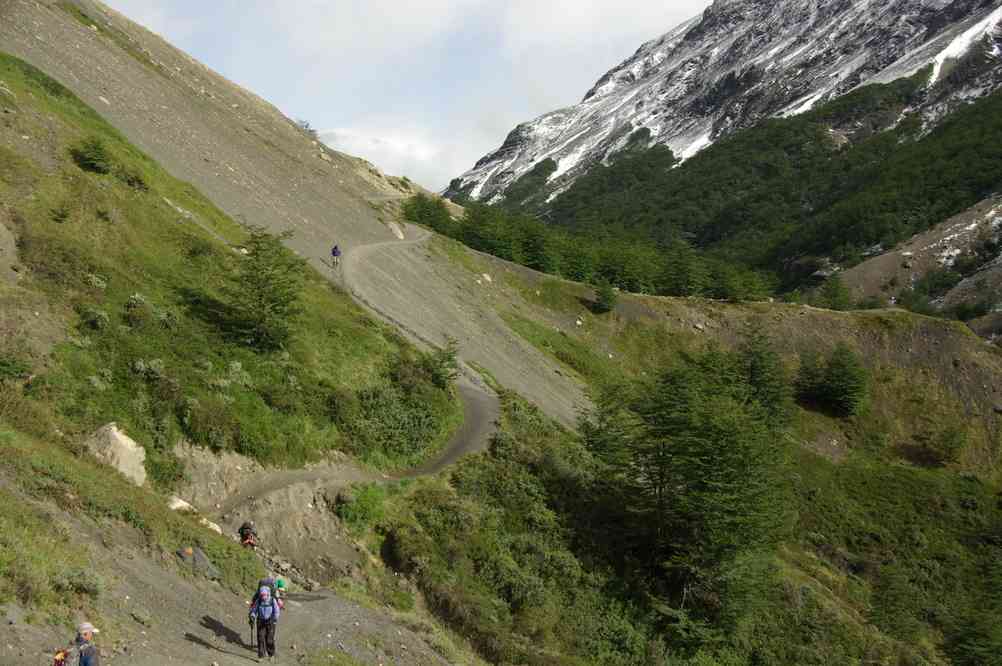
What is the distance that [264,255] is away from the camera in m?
26.2

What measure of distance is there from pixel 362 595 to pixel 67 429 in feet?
27.9

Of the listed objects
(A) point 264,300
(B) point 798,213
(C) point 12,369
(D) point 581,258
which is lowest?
(C) point 12,369

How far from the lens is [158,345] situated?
2228 centimetres

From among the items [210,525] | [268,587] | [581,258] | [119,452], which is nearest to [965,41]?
[581,258]

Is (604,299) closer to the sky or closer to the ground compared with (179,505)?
closer to the sky

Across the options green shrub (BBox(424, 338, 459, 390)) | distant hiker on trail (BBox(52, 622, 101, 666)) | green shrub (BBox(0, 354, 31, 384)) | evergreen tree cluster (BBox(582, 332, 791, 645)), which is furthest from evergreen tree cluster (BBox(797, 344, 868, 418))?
distant hiker on trail (BBox(52, 622, 101, 666))

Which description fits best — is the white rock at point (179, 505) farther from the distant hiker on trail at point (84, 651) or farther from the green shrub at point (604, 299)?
the green shrub at point (604, 299)

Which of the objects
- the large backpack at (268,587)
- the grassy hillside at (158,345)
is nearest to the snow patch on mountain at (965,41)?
the grassy hillside at (158,345)

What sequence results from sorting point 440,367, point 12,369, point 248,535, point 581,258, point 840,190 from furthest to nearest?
point 840,190
point 581,258
point 440,367
point 12,369
point 248,535

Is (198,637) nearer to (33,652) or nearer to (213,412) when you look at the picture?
(33,652)

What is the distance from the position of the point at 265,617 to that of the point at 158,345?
12.5m

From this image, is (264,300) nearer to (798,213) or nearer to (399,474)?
(399,474)

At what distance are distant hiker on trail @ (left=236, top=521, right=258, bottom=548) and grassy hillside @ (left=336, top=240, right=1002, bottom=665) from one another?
149 inches

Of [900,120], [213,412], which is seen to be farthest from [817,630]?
[900,120]
